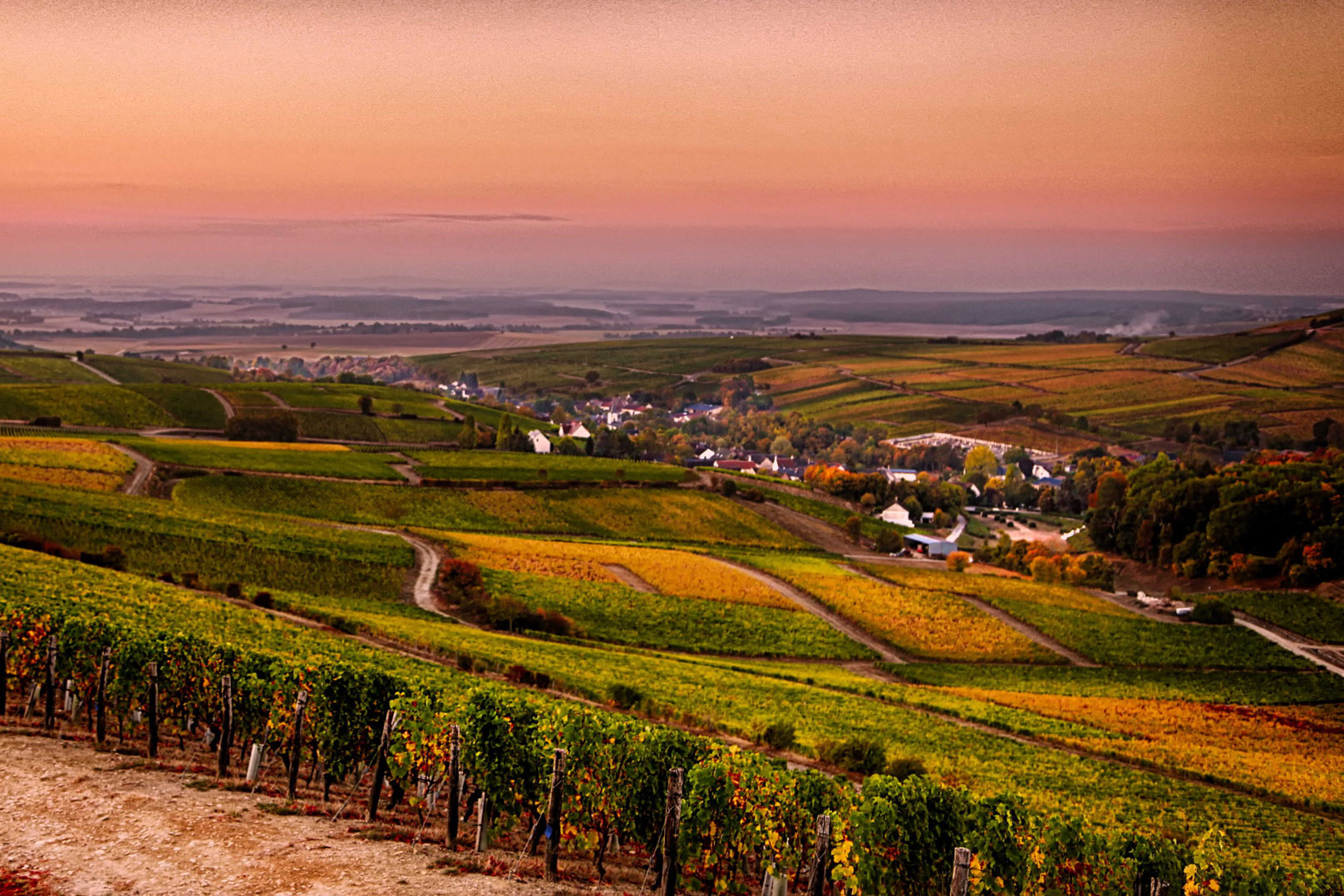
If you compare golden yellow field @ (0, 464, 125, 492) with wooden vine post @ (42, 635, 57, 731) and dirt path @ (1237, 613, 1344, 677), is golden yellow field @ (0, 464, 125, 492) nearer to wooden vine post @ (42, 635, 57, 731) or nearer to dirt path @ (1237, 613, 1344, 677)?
wooden vine post @ (42, 635, 57, 731)

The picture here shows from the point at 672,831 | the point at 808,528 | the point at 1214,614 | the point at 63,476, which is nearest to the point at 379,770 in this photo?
the point at 672,831

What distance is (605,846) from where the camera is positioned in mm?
22422

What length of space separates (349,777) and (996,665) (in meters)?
58.2

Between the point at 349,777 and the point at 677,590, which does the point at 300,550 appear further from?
the point at 349,777

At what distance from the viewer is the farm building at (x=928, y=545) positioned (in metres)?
130

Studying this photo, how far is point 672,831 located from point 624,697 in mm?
23220

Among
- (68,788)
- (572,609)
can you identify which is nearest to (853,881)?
(68,788)

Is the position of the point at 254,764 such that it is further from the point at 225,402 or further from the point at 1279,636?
the point at 225,402

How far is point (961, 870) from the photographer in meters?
16.8

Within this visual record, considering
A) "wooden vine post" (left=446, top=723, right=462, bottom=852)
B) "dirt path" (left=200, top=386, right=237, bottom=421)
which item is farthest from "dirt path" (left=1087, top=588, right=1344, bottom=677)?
"dirt path" (left=200, top=386, right=237, bottom=421)

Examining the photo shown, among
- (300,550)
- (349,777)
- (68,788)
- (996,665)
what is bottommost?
(996,665)

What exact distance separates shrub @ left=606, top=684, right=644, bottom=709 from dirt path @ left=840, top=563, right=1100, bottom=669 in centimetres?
4759

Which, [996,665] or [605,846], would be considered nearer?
[605,846]

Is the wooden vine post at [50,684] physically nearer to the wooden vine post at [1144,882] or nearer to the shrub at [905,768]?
the shrub at [905,768]
